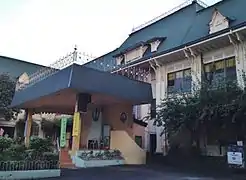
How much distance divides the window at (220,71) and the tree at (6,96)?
54.3ft

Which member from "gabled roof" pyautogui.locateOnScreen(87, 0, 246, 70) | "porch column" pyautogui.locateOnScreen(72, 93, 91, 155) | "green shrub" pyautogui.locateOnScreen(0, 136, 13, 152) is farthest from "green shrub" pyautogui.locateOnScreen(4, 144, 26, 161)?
"gabled roof" pyautogui.locateOnScreen(87, 0, 246, 70)

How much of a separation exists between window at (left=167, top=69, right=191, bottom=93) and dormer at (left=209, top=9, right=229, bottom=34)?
2914 mm

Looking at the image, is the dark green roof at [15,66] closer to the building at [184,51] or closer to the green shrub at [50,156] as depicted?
the building at [184,51]

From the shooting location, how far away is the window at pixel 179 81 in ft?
56.1

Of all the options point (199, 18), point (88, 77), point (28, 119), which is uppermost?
point (199, 18)

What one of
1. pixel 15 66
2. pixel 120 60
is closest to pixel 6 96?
pixel 15 66

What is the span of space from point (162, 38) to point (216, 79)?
5786 mm

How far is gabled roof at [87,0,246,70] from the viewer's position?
53.5ft

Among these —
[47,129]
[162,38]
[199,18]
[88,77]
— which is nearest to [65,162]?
[88,77]

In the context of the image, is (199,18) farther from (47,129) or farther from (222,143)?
(47,129)

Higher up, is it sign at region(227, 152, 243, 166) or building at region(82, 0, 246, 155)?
building at region(82, 0, 246, 155)

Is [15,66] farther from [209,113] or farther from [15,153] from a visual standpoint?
[209,113]

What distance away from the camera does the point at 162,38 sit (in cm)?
1970

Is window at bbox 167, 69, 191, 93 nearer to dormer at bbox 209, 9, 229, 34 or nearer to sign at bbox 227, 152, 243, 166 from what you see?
dormer at bbox 209, 9, 229, 34
